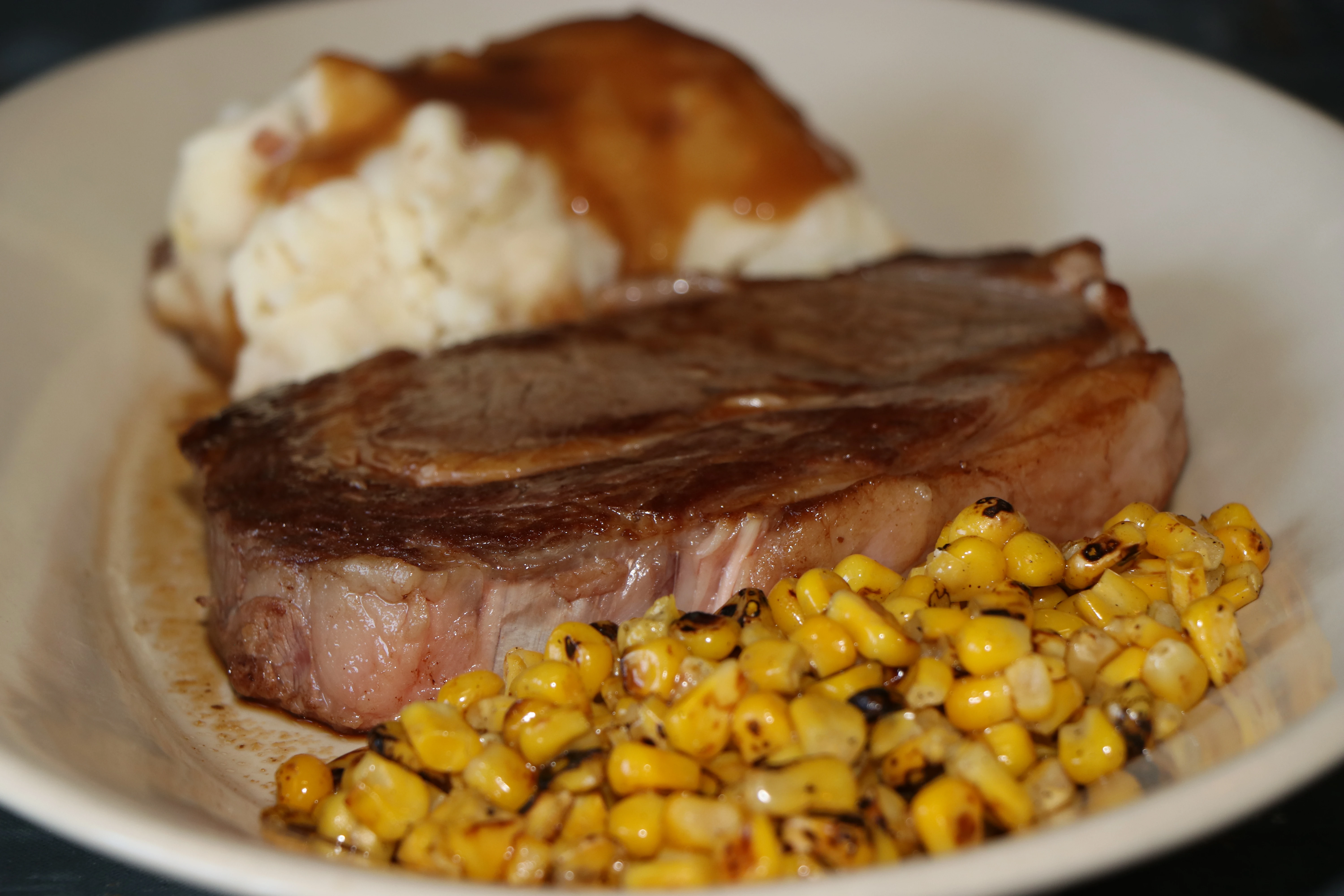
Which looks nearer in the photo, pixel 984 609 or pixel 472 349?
pixel 984 609

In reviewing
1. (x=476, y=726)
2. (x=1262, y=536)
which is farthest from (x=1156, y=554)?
(x=476, y=726)

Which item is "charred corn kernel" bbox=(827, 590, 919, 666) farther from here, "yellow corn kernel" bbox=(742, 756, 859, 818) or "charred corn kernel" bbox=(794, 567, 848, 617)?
"yellow corn kernel" bbox=(742, 756, 859, 818)

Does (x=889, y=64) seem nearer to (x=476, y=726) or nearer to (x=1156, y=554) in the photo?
(x=1156, y=554)

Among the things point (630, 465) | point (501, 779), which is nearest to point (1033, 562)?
point (630, 465)

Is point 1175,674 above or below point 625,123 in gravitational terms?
below

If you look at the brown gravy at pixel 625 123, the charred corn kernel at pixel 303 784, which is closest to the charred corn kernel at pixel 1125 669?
the charred corn kernel at pixel 303 784

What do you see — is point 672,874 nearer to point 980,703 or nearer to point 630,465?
point 980,703
